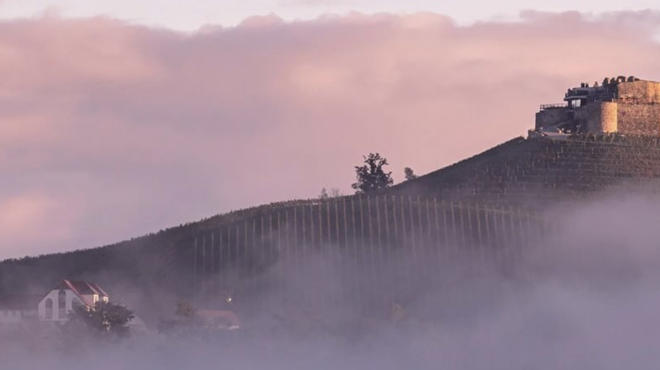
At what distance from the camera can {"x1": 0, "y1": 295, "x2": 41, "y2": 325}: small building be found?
184 m

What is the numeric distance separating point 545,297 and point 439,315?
1011 cm

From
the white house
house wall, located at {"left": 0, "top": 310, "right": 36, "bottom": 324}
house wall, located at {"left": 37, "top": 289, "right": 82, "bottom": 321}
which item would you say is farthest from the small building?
the white house

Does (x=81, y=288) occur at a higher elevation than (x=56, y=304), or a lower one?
higher

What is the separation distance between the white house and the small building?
3.40 ft

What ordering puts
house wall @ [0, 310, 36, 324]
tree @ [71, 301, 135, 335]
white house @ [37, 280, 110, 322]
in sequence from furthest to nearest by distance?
1. white house @ [37, 280, 110, 322]
2. house wall @ [0, 310, 36, 324]
3. tree @ [71, 301, 135, 335]

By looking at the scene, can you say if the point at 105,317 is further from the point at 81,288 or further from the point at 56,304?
the point at 81,288

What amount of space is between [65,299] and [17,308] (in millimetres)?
6373

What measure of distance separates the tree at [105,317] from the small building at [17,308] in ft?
26.4

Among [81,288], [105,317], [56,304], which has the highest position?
→ [81,288]

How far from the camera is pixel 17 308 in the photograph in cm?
18938

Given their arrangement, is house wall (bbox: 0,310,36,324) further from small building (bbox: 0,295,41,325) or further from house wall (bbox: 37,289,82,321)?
house wall (bbox: 37,289,82,321)

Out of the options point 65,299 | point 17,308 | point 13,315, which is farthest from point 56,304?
point 17,308

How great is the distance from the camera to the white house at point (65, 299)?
602 feet

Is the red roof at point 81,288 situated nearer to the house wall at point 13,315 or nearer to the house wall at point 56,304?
the house wall at point 56,304
